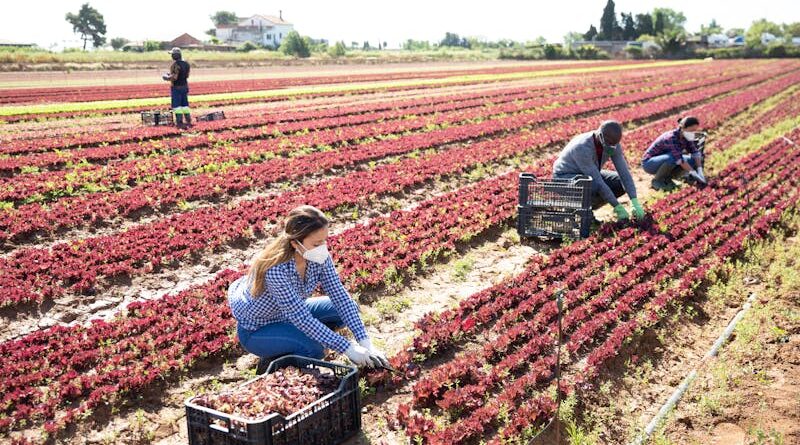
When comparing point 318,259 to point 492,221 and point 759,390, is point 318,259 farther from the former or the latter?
point 492,221

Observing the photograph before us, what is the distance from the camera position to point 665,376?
19.5 ft

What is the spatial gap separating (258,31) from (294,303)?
135 meters

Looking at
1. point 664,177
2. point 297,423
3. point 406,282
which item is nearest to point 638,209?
point 664,177

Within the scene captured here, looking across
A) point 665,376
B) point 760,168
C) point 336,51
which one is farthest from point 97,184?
point 336,51

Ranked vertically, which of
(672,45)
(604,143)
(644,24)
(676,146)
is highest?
(644,24)

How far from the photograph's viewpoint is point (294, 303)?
4.96m

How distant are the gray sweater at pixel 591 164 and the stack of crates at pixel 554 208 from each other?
0.15m

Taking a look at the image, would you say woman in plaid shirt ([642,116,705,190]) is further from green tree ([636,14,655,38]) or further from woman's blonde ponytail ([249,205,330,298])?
green tree ([636,14,655,38])

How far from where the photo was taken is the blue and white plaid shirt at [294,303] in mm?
4941

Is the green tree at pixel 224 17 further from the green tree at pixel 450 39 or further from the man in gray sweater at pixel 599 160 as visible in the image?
the man in gray sweater at pixel 599 160

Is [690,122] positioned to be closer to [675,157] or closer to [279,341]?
[675,157]

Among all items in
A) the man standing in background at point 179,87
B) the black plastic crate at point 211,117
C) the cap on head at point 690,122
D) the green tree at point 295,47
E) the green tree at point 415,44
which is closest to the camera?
the cap on head at point 690,122

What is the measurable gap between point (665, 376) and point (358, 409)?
2773 millimetres

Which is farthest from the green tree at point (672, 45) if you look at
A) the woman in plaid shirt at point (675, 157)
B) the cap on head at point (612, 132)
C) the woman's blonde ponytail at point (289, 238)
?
the woman's blonde ponytail at point (289, 238)
